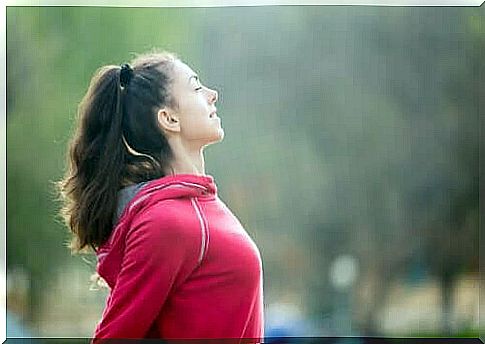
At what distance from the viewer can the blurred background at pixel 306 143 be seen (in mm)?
3453

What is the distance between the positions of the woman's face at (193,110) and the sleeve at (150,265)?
304mm

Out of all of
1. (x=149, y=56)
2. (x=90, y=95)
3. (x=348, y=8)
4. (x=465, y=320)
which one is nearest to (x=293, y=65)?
(x=348, y=8)

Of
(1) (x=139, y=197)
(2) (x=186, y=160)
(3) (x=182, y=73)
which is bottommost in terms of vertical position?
(1) (x=139, y=197)

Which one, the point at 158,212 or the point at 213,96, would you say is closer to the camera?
the point at 158,212

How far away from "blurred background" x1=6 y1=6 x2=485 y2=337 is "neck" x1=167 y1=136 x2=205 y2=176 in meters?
0.06

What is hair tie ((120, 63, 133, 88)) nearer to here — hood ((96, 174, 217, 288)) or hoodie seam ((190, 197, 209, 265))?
hood ((96, 174, 217, 288))

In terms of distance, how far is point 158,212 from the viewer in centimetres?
333

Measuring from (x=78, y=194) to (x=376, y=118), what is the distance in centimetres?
112

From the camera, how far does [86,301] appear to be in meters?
3.46

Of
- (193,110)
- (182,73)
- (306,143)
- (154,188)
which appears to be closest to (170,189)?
(154,188)

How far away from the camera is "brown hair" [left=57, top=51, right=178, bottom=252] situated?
3.36 meters

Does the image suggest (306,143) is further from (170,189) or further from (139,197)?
(139,197)

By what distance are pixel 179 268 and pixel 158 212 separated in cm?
21

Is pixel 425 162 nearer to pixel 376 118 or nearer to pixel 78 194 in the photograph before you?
pixel 376 118
